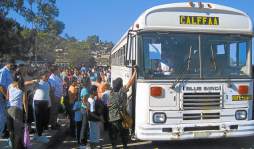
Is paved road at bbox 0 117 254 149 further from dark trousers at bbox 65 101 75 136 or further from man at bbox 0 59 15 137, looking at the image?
man at bbox 0 59 15 137

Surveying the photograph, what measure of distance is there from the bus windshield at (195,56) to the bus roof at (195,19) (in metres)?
0.15

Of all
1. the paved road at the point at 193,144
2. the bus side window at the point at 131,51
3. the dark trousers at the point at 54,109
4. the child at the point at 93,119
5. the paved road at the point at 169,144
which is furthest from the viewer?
the dark trousers at the point at 54,109

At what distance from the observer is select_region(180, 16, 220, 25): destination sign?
35.0 ft

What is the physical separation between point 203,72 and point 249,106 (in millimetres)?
1396

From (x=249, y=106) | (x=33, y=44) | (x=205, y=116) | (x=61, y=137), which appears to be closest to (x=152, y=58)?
(x=205, y=116)

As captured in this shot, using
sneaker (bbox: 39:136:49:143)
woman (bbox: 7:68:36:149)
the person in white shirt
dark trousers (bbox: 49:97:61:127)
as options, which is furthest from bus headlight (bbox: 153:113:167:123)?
dark trousers (bbox: 49:97:61:127)

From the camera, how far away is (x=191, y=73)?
10.5 m

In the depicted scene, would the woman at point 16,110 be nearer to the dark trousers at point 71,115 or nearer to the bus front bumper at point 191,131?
the bus front bumper at point 191,131

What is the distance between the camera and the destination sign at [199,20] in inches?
420

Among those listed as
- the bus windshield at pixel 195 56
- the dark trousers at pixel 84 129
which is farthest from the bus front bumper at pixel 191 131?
the dark trousers at pixel 84 129

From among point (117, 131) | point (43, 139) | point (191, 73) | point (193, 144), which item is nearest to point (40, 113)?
point (43, 139)

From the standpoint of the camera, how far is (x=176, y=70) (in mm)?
10461

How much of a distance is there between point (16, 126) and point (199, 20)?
14.9ft

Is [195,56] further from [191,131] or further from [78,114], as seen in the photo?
[78,114]
